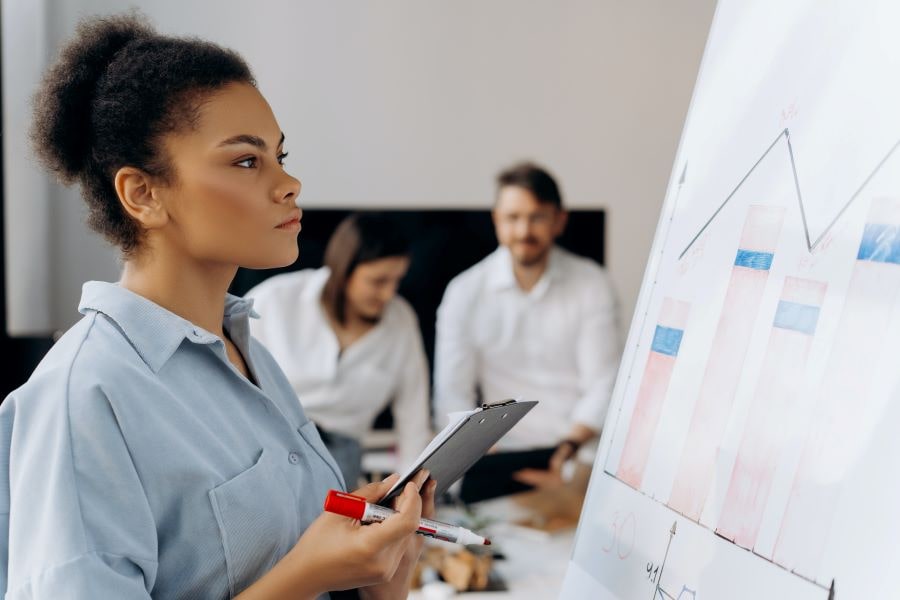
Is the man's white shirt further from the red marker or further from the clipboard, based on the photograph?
the red marker

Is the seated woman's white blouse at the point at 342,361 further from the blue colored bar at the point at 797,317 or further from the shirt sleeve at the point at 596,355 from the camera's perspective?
the blue colored bar at the point at 797,317

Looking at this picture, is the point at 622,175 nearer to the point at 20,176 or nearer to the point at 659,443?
the point at 20,176

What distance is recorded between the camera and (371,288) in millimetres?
2928

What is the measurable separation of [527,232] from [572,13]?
92 centimetres

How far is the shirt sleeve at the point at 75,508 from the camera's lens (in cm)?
Result: 70

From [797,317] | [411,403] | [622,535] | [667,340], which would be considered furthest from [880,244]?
[411,403]

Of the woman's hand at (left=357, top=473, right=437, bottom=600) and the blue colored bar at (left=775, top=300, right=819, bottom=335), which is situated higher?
the blue colored bar at (left=775, top=300, right=819, bottom=335)

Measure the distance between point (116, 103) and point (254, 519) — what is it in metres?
0.40

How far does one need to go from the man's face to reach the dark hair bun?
240 centimetres

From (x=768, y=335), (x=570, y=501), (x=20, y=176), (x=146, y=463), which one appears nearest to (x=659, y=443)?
(x=768, y=335)

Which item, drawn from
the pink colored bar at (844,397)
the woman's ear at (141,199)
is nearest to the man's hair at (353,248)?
the woman's ear at (141,199)

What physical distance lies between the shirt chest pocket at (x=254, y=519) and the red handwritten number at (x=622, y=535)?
0.34 metres

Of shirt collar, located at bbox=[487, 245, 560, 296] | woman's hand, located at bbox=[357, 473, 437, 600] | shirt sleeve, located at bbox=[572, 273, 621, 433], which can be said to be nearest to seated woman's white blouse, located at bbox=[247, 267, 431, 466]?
shirt collar, located at bbox=[487, 245, 560, 296]

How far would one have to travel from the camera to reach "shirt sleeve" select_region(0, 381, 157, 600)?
700 millimetres
